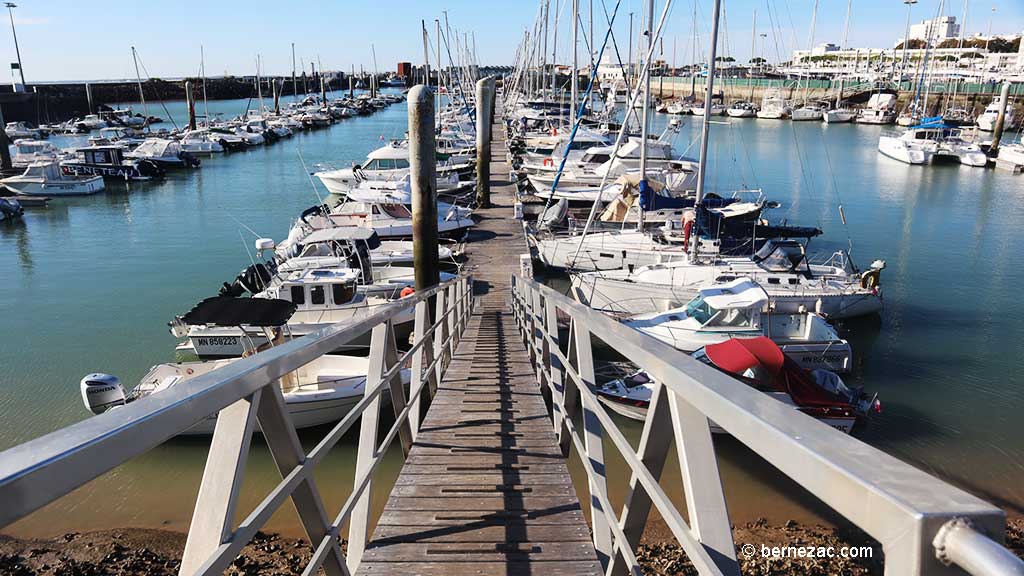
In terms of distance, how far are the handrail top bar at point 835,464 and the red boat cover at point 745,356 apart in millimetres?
10131

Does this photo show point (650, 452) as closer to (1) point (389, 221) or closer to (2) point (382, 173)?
(1) point (389, 221)

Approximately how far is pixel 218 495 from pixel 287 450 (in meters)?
0.43

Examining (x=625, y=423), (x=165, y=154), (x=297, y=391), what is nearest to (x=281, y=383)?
(x=297, y=391)

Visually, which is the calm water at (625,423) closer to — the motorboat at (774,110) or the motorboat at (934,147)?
the motorboat at (934,147)

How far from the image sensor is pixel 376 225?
22453 mm

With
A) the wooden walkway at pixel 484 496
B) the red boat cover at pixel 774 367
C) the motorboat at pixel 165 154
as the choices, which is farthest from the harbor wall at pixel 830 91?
the wooden walkway at pixel 484 496

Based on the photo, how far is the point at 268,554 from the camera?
822 cm

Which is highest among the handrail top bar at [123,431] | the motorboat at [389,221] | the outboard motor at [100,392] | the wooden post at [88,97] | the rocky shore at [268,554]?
the wooden post at [88,97]

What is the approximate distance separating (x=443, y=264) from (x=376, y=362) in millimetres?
15645

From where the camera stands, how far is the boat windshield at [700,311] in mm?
13609

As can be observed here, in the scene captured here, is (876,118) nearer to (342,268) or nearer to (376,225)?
→ (376,225)

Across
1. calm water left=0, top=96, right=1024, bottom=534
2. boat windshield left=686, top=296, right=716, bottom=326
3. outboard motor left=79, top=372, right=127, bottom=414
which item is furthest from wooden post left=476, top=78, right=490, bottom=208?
outboard motor left=79, top=372, right=127, bottom=414

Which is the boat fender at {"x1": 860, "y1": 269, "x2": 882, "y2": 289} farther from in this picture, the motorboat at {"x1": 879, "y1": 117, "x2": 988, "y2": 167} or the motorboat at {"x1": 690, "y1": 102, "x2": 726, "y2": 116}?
the motorboat at {"x1": 690, "y1": 102, "x2": 726, "y2": 116}

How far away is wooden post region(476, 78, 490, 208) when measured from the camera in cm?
2530
